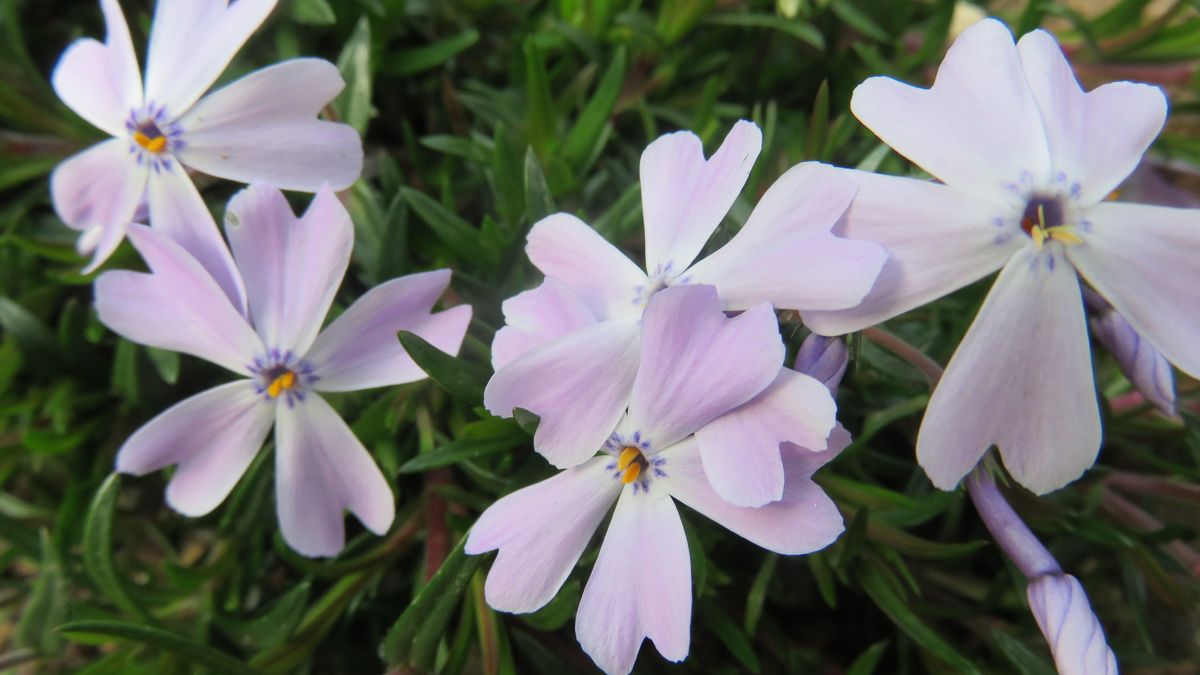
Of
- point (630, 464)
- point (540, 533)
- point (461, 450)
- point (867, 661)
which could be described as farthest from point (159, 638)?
point (867, 661)

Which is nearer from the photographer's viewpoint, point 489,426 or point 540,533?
point 540,533

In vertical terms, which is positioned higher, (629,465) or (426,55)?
(426,55)

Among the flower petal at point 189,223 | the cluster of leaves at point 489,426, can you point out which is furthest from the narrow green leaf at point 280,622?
the flower petal at point 189,223

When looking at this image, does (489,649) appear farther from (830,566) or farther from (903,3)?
(903,3)

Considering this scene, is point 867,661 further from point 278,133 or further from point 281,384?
point 278,133

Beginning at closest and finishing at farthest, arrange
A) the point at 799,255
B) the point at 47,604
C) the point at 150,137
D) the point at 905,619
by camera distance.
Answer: the point at 799,255 → the point at 150,137 → the point at 905,619 → the point at 47,604

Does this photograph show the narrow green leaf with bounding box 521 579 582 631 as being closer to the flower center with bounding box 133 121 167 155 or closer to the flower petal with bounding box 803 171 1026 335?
the flower petal with bounding box 803 171 1026 335

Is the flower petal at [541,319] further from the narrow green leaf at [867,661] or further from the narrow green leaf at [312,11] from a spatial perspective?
the narrow green leaf at [312,11]
